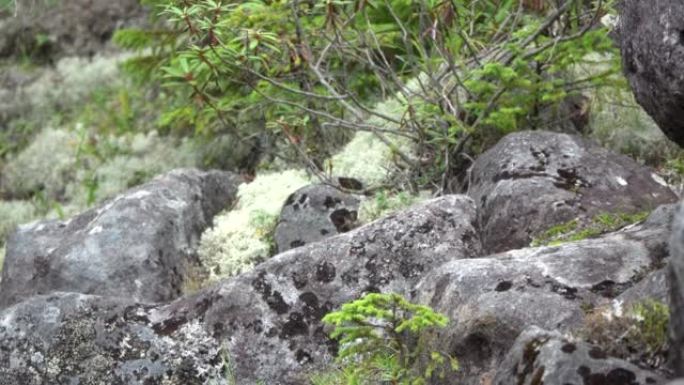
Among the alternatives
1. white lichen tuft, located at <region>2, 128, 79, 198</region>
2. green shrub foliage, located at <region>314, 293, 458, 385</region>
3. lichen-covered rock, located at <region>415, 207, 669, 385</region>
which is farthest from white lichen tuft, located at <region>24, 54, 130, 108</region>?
green shrub foliage, located at <region>314, 293, 458, 385</region>

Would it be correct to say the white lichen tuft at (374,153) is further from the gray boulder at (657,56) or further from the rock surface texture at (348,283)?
the gray boulder at (657,56)

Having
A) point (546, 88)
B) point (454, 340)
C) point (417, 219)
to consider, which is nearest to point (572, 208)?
point (417, 219)

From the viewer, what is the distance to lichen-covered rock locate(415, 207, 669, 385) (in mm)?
5203

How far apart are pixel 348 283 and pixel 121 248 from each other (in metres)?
2.48

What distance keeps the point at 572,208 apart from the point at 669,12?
210 centimetres

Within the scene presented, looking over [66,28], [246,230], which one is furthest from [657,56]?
[66,28]

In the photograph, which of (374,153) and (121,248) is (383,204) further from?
(121,248)

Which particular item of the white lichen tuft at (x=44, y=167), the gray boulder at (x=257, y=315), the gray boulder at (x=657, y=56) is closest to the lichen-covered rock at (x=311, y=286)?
the gray boulder at (x=257, y=315)

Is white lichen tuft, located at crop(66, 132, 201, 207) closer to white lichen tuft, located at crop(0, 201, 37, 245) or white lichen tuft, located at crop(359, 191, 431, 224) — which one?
white lichen tuft, located at crop(0, 201, 37, 245)

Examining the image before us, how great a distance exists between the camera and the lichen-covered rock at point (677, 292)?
3420 mm

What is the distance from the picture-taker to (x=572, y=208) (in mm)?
7258

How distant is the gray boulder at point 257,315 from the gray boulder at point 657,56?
1640 millimetres

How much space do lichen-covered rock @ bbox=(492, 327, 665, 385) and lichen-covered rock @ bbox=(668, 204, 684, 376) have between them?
28 centimetres

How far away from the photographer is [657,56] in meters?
5.49
